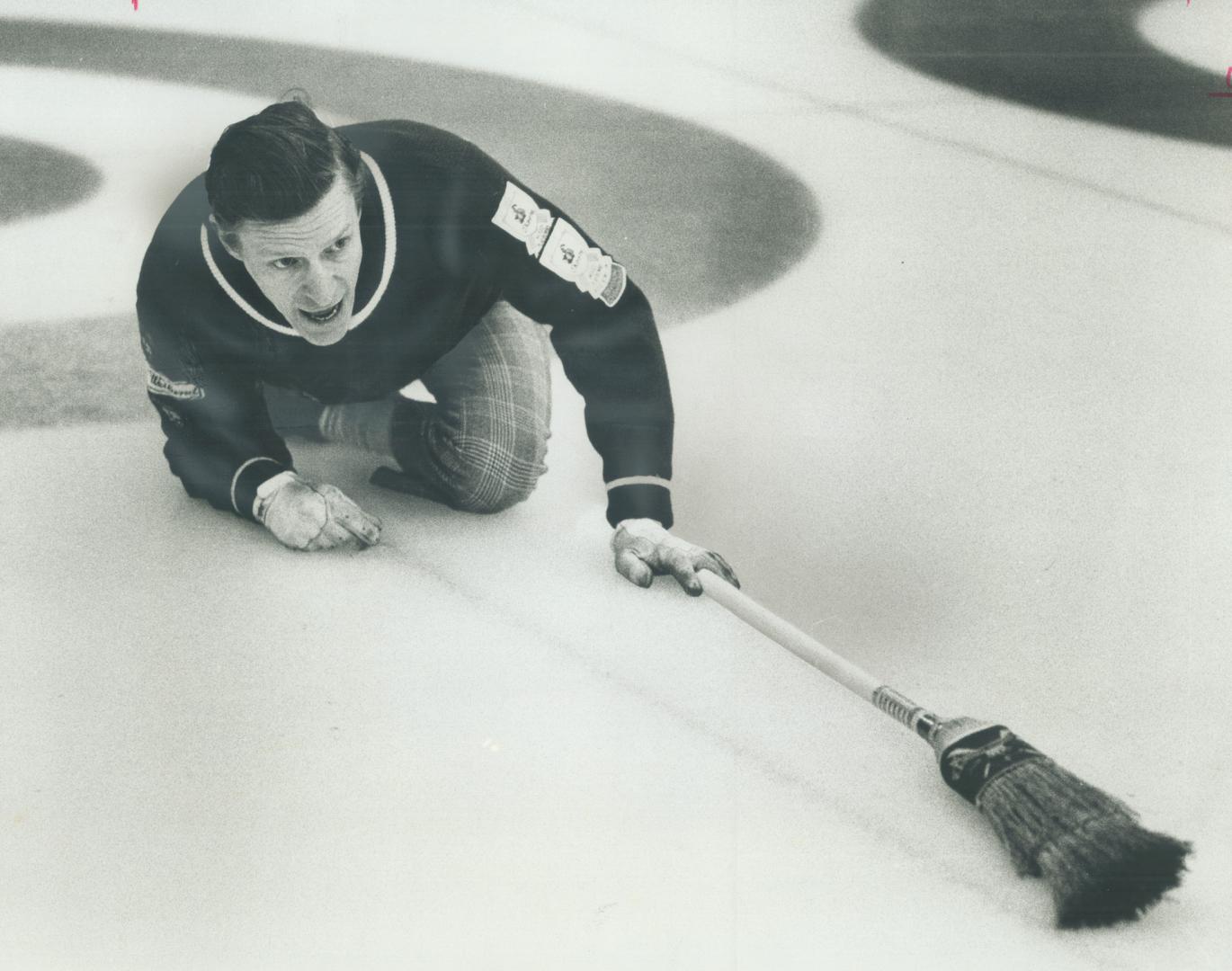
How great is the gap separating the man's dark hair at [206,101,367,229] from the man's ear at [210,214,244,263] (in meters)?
0.01

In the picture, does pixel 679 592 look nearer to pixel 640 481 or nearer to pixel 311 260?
pixel 640 481

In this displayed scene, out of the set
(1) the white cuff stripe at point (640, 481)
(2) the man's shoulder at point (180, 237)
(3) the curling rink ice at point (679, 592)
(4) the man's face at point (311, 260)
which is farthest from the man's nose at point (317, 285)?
(1) the white cuff stripe at point (640, 481)

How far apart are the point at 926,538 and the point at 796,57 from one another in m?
0.73

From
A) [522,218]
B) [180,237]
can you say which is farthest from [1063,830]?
[180,237]

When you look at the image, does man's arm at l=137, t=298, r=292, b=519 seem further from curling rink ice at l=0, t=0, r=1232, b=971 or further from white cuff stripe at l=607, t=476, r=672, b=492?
white cuff stripe at l=607, t=476, r=672, b=492

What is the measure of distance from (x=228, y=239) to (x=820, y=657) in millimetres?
680

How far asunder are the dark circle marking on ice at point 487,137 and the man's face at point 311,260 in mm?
241

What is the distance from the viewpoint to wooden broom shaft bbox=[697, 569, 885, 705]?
1205mm

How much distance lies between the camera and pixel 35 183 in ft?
5.24

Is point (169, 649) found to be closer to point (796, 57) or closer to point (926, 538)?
point (926, 538)

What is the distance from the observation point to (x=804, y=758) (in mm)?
1192

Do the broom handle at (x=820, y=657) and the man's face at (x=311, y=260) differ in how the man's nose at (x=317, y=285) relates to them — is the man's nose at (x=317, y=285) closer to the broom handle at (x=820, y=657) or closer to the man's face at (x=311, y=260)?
the man's face at (x=311, y=260)

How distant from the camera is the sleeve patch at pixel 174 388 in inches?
54.4

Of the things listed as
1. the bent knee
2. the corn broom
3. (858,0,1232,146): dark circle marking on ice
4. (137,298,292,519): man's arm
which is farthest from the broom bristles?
(858,0,1232,146): dark circle marking on ice
